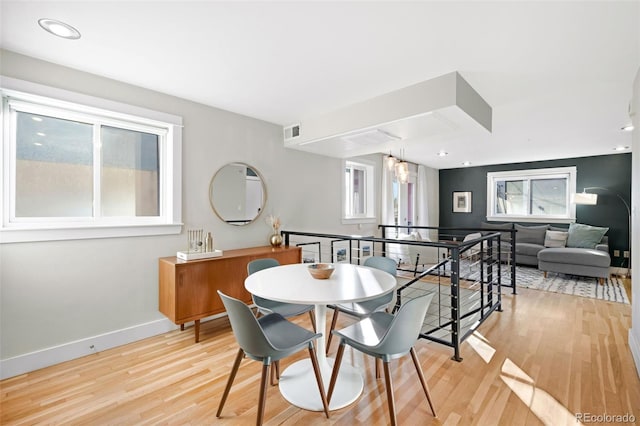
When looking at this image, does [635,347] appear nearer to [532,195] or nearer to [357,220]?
[357,220]

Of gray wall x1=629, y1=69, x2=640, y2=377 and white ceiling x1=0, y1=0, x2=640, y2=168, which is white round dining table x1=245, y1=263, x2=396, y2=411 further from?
gray wall x1=629, y1=69, x2=640, y2=377

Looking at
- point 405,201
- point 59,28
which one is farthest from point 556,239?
point 59,28

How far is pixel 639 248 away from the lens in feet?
7.70

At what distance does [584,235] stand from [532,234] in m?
0.87

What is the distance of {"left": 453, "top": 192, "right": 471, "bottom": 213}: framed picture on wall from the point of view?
792 centimetres

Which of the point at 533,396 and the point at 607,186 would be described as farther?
the point at 607,186

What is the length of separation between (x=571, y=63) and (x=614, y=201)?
5355 mm

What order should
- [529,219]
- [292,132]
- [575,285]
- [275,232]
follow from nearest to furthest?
[275,232] → [292,132] → [575,285] → [529,219]

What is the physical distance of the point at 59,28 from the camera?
1.93 meters

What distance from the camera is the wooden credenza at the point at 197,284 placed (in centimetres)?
265

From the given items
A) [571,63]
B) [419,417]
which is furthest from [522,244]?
[419,417]

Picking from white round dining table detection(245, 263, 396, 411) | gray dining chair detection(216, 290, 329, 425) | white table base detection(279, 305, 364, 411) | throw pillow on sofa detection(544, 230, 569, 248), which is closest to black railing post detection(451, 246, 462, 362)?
white round dining table detection(245, 263, 396, 411)

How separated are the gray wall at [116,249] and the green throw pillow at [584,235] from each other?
225 inches

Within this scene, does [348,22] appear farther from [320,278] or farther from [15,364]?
[15,364]
